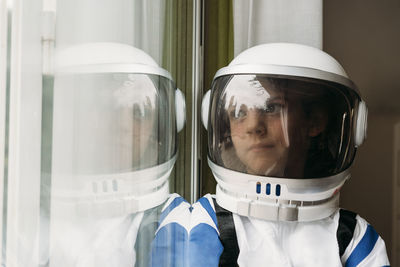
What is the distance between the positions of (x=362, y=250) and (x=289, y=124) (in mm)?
402

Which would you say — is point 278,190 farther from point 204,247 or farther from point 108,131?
point 108,131

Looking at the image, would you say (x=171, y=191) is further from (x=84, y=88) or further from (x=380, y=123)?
(x=380, y=123)

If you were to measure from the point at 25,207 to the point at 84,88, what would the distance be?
0.62ft

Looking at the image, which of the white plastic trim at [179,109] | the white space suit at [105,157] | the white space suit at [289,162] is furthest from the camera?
the white plastic trim at [179,109]

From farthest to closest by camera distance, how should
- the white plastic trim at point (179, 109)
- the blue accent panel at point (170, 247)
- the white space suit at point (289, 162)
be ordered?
the white plastic trim at point (179, 109), the white space suit at point (289, 162), the blue accent panel at point (170, 247)

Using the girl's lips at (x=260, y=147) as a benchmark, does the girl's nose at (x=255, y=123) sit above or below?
above

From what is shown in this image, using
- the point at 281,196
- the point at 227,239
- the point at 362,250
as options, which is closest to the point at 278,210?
the point at 281,196

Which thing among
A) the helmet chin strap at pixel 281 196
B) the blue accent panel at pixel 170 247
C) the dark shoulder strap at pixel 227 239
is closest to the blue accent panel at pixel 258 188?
the helmet chin strap at pixel 281 196

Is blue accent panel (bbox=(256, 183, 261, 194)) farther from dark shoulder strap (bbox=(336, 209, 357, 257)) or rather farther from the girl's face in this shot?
dark shoulder strap (bbox=(336, 209, 357, 257))

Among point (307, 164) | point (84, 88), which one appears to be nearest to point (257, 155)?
point (307, 164)

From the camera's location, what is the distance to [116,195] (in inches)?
26.1

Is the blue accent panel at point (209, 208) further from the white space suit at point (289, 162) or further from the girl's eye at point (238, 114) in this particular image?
the girl's eye at point (238, 114)

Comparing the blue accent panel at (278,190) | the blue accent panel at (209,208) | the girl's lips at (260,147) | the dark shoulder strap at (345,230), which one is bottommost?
the dark shoulder strap at (345,230)

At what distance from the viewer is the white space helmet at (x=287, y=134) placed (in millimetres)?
960
